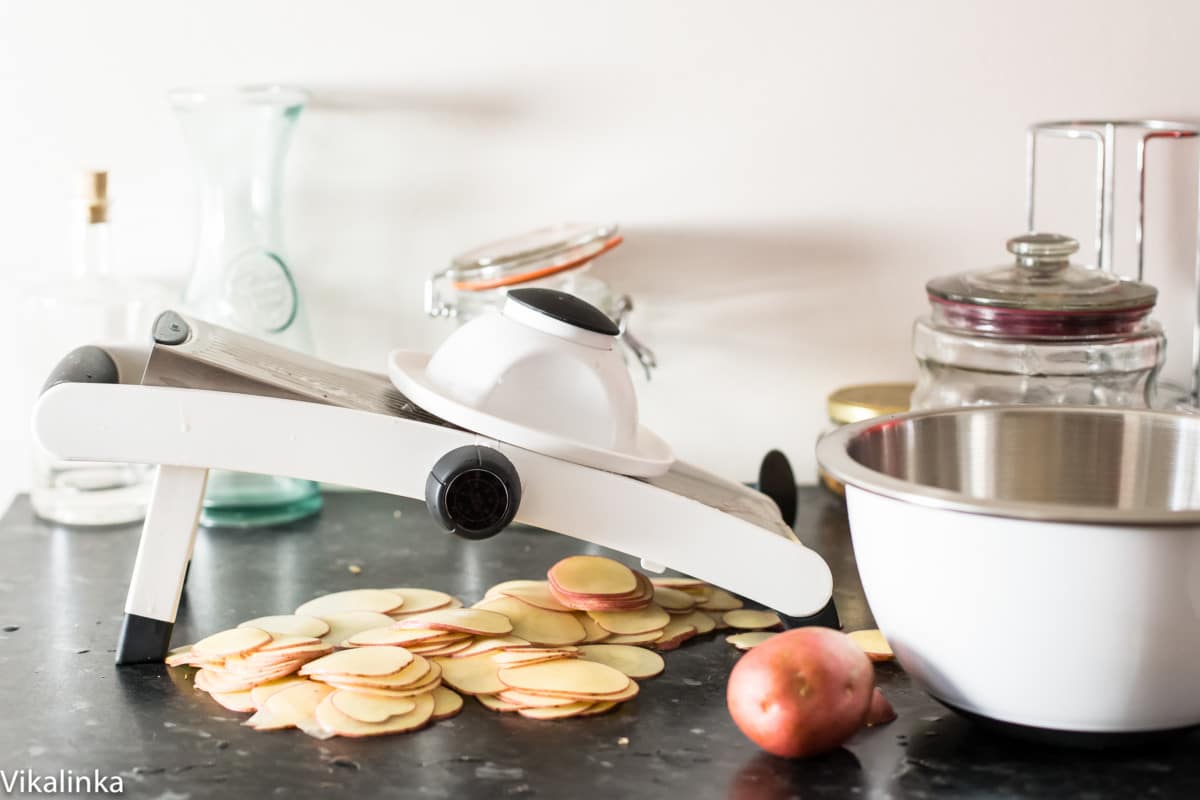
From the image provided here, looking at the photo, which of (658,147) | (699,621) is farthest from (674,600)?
(658,147)

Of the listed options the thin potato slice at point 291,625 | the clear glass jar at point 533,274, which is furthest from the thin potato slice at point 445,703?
the clear glass jar at point 533,274

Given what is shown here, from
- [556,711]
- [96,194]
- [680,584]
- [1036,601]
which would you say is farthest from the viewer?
[96,194]

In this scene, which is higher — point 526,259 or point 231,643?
point 526,259

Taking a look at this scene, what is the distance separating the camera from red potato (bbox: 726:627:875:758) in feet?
2.12

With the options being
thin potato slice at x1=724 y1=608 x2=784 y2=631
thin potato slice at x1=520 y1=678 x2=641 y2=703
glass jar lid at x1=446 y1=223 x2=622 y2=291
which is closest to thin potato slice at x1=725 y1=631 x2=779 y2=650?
thin potato slice at x1=724 y1=608 x2=784 y2=631

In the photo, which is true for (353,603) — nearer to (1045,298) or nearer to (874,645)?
(874,645)

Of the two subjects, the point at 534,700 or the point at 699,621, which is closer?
the point at 534,700

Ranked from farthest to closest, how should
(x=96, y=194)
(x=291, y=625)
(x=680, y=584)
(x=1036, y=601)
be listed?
(x=96, y=194)
(x=680, y=584)
(x=291, y=625)
(x=1036, y=601)

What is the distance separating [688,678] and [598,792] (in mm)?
156

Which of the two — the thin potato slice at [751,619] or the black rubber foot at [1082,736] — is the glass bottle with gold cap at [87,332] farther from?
the black rubber foot at [1082,736]

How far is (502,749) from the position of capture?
673 millimetres

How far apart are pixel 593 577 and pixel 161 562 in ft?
0.90

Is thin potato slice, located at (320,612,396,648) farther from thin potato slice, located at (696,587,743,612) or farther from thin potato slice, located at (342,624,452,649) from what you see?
thin potato slice, located at (696,587,743,612)

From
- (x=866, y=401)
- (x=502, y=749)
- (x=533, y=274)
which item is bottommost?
(x=502, y=749)
